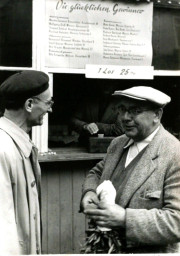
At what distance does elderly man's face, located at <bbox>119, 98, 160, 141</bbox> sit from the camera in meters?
3.03

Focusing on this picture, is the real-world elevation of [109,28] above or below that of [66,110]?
above

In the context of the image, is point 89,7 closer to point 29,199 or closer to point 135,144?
point 135,144

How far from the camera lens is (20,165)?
109 inches

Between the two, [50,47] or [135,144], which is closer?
[135,144]

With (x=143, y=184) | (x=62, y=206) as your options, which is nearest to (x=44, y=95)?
(x=143, y=184)

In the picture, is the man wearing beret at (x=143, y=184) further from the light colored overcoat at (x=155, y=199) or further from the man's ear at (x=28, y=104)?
the man's ear at (x=28, y=104)

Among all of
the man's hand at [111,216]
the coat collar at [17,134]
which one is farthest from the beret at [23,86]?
the man's hand at [111,216]

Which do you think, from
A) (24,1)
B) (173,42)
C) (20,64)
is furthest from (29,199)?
(173,42)

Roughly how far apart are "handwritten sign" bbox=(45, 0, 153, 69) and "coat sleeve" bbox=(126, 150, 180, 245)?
87.3 inches

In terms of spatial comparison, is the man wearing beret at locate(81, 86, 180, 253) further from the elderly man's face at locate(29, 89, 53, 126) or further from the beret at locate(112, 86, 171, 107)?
the elderly man's face at locate(29, 89, 53, 126)

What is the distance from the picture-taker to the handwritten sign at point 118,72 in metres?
4.74

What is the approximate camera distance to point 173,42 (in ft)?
16.5

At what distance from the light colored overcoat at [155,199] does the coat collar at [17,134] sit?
0.68m

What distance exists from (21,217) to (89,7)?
2.58 m
